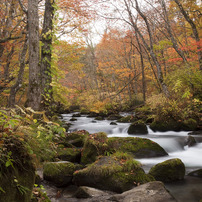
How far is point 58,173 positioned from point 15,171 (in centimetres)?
273

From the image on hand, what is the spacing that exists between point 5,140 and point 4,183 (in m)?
0.44

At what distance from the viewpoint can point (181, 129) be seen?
34.0 ft

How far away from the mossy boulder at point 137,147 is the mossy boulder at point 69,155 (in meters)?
1.16

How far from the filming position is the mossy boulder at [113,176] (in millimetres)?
4223

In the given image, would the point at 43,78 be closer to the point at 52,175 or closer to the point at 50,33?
the point at 50,33

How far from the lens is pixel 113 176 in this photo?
4.36 metres

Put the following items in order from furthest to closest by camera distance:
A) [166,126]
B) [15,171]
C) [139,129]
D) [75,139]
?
[166,126], [139,129], [75,139], [15,171]

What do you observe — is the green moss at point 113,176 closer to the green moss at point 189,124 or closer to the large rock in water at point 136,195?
the large rock in water at point 136,195

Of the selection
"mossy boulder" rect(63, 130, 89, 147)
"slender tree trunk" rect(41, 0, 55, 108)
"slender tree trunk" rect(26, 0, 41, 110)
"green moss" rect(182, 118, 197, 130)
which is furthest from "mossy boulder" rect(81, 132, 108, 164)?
"green moss" rect(182, 118, 197, 130)

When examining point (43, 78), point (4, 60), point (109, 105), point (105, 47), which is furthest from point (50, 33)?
point (105, 47)

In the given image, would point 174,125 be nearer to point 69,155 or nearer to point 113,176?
point 69,155

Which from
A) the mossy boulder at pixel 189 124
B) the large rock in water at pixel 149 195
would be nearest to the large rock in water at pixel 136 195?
the large rock in water at pixel 149 195

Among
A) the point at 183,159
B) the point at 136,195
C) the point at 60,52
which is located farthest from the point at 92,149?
the point at 60,52

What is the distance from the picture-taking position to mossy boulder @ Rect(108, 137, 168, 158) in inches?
259
